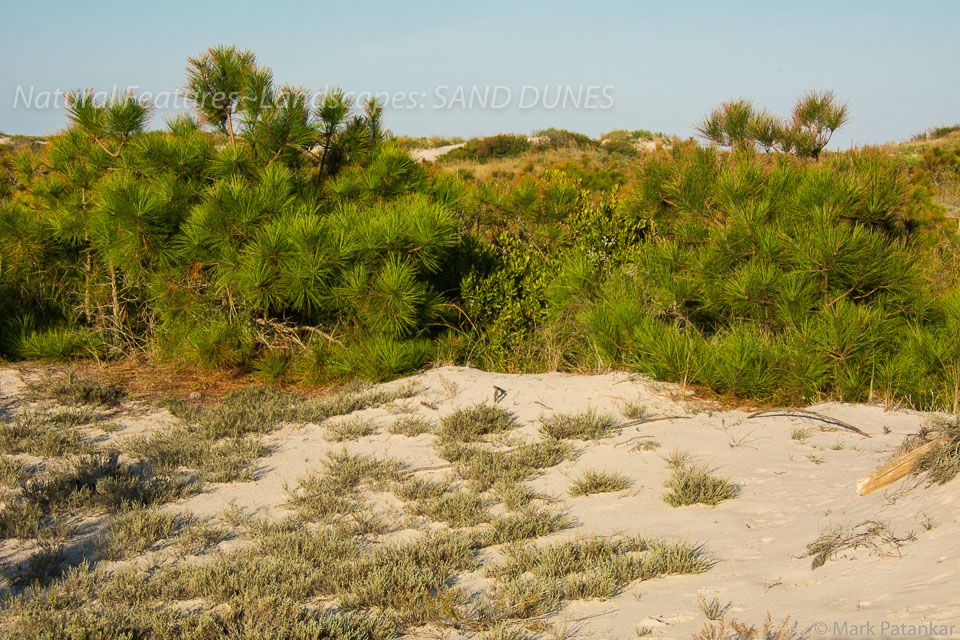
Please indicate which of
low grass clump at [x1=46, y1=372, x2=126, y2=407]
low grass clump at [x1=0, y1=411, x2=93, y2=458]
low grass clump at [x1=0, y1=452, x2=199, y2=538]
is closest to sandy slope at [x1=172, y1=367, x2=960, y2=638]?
low grass clump at [x1=0, y1=452, x2=199, y2=538]

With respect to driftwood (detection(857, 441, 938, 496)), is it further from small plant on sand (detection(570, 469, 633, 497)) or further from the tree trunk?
the tree trunk

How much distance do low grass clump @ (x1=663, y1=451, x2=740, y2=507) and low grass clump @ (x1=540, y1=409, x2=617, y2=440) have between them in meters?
0.84

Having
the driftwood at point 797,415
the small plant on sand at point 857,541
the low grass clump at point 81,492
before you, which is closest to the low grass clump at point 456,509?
the low grass clump at point 81,492

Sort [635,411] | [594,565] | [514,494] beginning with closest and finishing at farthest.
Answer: [594,565]
[514,494]
[635,411]

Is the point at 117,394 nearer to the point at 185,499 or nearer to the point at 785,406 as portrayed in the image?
the point at 185,499

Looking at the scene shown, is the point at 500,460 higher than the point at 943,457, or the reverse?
the point at 943,457

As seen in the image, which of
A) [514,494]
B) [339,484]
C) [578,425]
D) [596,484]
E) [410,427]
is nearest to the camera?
[514,494]

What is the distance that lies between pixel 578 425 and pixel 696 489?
4.04 ft

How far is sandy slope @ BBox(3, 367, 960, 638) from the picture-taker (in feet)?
8.21

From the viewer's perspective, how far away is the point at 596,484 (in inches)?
162

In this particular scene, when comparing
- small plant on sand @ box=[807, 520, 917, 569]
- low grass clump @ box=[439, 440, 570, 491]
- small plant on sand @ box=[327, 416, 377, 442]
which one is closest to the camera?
small plant on sand @ box=[807, 520, 917, 569]

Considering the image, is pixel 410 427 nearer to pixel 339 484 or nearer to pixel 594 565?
pixel 339 484

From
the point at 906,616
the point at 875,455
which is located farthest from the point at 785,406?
the point at 906,616

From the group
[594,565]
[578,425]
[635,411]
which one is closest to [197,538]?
[594,565]
